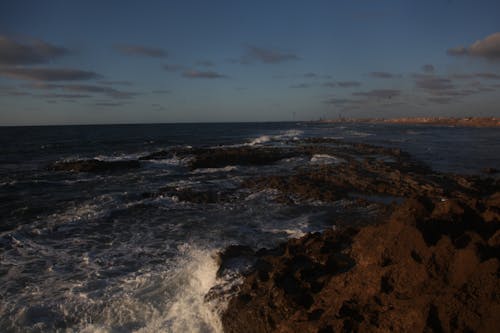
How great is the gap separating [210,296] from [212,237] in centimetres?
421

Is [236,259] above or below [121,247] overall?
above

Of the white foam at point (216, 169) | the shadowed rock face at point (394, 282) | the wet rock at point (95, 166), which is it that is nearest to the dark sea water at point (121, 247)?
the shadowed rock face at point (394, 282)

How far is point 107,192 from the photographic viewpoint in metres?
18.8

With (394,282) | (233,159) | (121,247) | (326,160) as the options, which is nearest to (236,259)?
(394,282)

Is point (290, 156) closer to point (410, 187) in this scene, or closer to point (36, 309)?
point (410, 187)

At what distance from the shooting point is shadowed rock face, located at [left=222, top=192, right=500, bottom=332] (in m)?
4.44

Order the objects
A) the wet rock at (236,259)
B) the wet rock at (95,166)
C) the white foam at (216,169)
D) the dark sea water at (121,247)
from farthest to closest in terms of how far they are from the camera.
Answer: the wet rock at (95,166)
the white foam at (216,169)
the wet rock at (236,259)
the dark sea water at (121,247)

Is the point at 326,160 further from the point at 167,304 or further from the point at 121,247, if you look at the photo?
the point at 167,304

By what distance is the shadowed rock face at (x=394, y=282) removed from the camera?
4441mm

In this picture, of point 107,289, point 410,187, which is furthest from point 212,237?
point 410,187

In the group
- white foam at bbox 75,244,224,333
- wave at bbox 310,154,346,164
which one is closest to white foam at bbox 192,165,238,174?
wave at bbox 310,154,346,164

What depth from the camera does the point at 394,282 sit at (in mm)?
5484

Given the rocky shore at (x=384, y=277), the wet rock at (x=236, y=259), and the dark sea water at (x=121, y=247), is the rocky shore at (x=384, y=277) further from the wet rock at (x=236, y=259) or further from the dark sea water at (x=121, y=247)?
the dark sea water at (x=121, y=247)

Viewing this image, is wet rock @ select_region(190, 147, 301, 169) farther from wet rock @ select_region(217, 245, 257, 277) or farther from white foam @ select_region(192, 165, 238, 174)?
wet rock @ select_region(217, 245, 257, 277)
